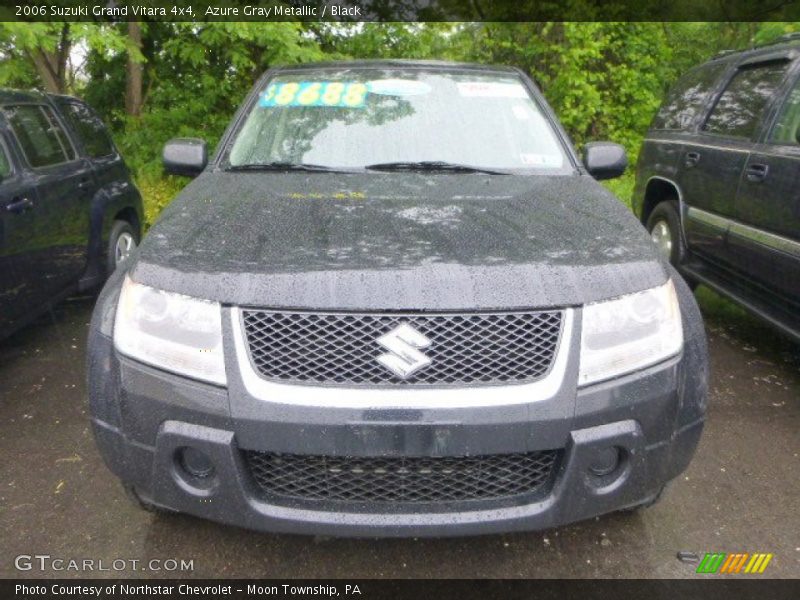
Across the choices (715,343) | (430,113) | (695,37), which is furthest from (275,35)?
(695,37)

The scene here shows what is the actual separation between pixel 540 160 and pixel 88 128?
12.7ft

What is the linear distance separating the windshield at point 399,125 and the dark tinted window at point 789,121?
61.1 inches

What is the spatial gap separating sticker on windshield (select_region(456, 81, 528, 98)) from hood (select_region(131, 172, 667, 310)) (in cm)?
84

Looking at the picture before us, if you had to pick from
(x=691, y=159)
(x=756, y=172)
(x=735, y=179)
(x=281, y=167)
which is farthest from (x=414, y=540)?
(x=691, y=159)

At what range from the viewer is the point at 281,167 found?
3.11 meters

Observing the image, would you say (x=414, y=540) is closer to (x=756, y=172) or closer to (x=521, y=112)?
(x=521, y=112)

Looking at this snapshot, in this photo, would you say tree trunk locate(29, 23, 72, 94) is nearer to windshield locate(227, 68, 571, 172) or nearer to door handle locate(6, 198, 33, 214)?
door handle locate(6, 198, 33, 214)

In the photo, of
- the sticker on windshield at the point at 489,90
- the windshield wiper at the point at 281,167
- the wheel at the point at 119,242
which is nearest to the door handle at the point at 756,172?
the sticker on windshield at the point at 489,90

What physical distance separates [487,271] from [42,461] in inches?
91.4

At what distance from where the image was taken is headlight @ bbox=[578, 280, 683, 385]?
1.97m

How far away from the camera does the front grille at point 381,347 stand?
191 centimetres

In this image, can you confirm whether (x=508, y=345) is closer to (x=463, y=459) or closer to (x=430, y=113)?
(x=463, y=459)

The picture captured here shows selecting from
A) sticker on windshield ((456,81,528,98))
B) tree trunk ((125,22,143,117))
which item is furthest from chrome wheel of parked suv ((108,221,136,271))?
tree trunk ((125,22,143,117))

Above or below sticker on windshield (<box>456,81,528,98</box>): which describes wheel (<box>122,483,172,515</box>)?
below
